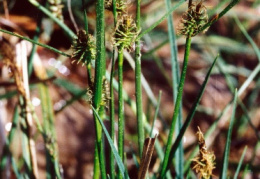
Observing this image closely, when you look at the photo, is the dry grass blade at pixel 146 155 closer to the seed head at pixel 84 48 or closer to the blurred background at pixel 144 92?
the seed head at pixel 84 48

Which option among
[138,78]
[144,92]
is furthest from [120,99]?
[144,92]

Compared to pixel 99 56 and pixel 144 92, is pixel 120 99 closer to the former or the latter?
pixel 99 56

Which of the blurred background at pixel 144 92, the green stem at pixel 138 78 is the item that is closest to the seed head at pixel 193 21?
the green stem at pixel 138 78

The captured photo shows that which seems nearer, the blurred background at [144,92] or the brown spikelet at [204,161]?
the brown spikelet at [204,161]

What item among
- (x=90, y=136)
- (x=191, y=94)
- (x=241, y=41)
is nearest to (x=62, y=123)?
(x=90, y=136)

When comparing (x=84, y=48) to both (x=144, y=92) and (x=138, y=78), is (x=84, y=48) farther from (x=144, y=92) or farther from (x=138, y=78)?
(x=144, y=92)

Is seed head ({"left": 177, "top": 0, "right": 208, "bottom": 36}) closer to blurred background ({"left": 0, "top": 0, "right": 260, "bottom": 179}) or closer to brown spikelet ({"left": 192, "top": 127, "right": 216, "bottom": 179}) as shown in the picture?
brown spikelet ({"left": 192, "top": 127, "right": 216, "bottom": 179})

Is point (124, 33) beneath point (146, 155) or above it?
above

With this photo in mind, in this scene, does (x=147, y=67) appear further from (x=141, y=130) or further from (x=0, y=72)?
(x=141, y=130)

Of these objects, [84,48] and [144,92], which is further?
[144,92]

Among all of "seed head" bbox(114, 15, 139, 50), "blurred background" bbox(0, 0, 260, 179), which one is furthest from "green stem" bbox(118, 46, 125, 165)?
"blurred background" bbox(0, 0, 260, 179)

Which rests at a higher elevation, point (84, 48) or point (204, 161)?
point (84, 48)
